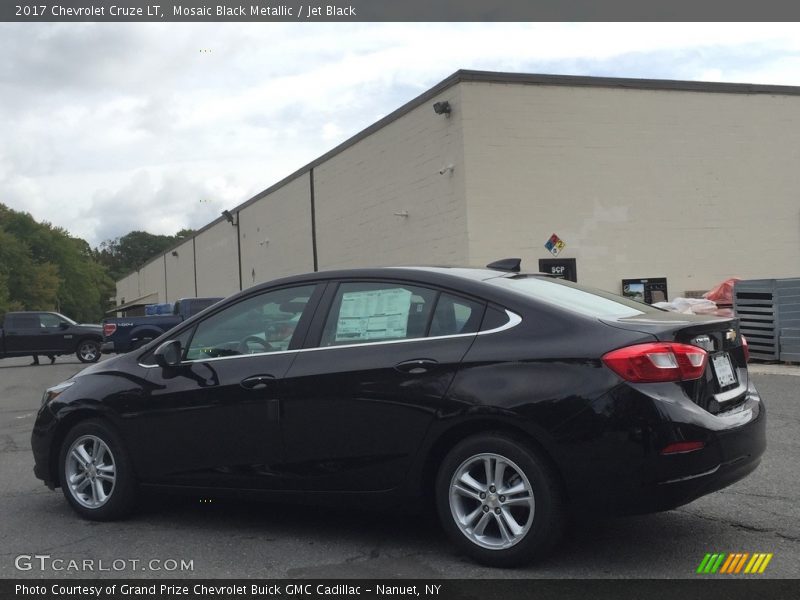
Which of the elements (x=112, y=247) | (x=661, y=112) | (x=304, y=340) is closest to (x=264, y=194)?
(x=661, y=112)

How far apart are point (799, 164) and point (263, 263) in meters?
23.2

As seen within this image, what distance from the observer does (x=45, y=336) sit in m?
25.6

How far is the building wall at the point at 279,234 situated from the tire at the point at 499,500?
27.4 meters

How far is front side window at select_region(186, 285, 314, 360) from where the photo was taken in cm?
477

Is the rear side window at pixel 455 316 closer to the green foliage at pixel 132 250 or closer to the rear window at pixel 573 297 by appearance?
the rear window at pixel 573 297

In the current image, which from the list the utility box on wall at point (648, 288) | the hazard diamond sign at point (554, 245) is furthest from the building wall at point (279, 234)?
the utility box on wall at point (648, 288)

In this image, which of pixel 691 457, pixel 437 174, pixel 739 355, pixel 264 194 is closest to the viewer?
pixel 691 457

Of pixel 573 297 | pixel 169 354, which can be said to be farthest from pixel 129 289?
pixel 573 297

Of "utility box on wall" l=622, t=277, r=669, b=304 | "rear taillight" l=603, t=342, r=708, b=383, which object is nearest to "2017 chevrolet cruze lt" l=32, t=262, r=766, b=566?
"rear taillight" l=603, t=342, r=708, b=383

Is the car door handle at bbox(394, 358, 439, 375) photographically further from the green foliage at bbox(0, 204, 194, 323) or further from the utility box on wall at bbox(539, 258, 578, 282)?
the green foliage at bbox(0, 204, 194, 323)

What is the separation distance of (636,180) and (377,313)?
63.8ft
